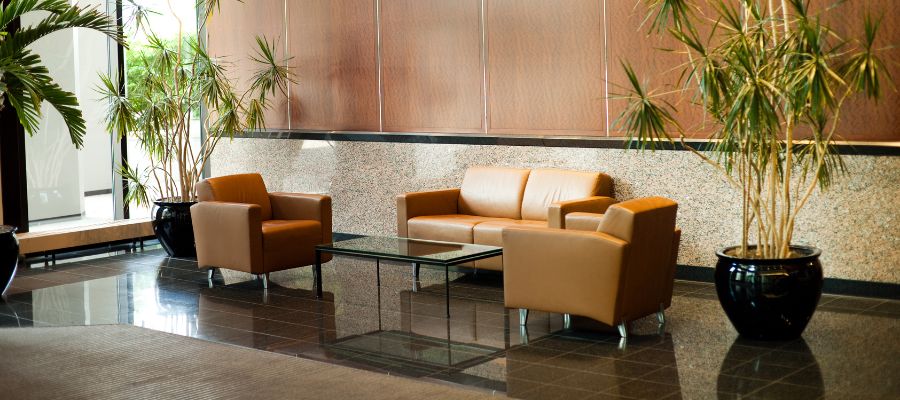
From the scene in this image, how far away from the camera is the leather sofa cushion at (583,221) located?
7.38m

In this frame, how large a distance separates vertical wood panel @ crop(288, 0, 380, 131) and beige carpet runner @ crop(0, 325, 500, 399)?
414cm

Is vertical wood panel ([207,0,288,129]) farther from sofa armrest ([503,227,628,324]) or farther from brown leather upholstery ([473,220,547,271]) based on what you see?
sofa armrest ([503,227,628,324])

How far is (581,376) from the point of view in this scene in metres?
5.61

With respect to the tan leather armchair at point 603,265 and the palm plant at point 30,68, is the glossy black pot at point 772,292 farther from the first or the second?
the palm plant at point 30,68

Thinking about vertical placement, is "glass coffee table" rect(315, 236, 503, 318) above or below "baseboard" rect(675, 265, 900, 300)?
above

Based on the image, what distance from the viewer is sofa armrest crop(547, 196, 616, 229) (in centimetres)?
769

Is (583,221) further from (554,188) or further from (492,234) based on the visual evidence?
(554,188)

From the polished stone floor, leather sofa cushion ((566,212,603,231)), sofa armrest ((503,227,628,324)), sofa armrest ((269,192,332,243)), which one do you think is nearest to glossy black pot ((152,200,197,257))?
the polished stone floor

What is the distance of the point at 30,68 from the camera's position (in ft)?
26.9

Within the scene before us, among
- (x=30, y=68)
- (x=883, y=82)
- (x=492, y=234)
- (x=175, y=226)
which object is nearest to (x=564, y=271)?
(x=492, y=234)

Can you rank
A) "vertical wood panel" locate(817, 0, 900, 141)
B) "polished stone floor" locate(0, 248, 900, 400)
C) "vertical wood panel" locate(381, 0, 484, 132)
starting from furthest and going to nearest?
"vertical wood panel" locate(381, 0, 484, 132) → "vertical wood panel" locate(817, 0, 900, 141) → "polished stone floor" locate(0, 248, 900, 400)

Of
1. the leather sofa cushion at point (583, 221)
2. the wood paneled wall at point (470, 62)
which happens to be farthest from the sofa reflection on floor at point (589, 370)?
the wood paneled wall at point (470, 62)

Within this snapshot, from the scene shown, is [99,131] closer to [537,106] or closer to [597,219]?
[537,106]

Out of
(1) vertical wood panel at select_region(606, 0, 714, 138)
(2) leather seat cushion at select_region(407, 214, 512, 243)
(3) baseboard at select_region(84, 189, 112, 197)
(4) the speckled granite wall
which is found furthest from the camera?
(3) baseboard at select_region(84, 189, 112, 197)
